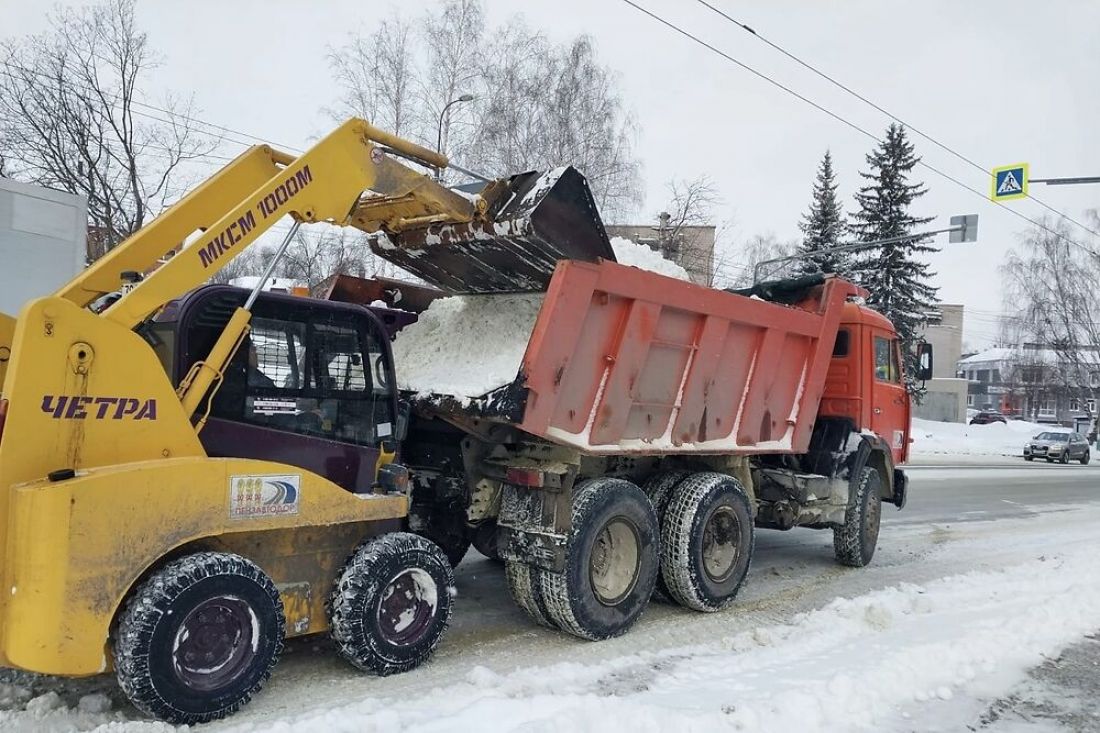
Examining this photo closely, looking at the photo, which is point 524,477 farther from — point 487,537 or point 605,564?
point 487,537

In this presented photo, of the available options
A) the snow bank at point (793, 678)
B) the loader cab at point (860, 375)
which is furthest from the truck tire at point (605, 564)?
the loader cab at point (860, 375)

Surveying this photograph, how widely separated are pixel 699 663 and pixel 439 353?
2.84 m

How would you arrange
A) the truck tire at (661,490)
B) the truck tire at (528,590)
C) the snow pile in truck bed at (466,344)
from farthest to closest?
the truck tire at (661,490) → the truck tire at (528,590) → the snow pile in truck bed at (466,344)

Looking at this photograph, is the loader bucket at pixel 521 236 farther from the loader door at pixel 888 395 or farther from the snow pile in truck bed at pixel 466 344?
the loader door at pixel 888 395

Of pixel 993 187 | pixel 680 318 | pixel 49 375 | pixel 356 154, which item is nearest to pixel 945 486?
pixel 993 187

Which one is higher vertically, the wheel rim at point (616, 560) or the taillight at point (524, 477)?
the taillight at point (524, 477)

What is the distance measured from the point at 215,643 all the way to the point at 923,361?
8.38m

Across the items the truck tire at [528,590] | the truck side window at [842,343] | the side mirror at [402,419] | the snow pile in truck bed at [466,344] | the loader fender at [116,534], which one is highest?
the truck side window at [842,343]

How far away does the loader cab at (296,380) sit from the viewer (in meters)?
4.40

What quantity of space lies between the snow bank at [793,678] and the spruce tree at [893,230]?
3375cm

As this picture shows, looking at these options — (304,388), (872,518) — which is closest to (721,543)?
(872,518)

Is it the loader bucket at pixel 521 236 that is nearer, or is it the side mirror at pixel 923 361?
the loader bucket at pixel 521 236

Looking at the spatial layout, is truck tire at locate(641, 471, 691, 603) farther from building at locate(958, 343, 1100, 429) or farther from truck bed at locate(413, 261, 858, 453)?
building at locate(958, 343, 1100, 429)

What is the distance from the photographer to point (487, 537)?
21.9ft
